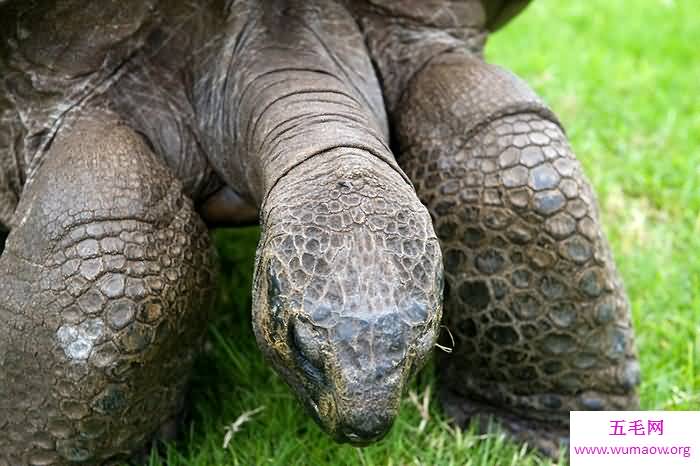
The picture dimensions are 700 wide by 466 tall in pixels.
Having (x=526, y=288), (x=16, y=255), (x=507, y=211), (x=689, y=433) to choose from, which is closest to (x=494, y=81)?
(x=507, y=211)

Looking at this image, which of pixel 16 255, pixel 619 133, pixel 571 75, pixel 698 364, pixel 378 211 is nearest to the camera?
pixel 378 211

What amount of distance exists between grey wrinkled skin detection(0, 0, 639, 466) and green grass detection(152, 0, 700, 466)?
0.22 metres

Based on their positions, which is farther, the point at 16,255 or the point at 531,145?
the point at 531,145

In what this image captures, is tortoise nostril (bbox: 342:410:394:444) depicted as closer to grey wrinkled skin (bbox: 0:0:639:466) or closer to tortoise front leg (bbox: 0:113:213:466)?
grey wrinkled skin (bbox: 0:0:639:466)

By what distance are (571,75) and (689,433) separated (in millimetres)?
3676

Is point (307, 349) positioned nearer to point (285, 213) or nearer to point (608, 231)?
point (285, 213)

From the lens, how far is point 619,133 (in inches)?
194

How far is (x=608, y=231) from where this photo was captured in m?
4.07

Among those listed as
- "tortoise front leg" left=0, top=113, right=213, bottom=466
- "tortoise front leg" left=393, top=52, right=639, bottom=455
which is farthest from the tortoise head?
"tortoise front leg" left=393, top=52, right=639, bottom=455

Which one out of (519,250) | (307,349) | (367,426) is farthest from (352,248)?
(519,250)

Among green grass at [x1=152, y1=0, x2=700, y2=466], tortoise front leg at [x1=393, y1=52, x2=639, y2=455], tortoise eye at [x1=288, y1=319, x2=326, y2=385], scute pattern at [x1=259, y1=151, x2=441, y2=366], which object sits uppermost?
scute pattern at [x1=259, y1=151, x2=441, y2=366]

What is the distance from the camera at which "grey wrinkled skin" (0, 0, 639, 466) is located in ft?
6.48

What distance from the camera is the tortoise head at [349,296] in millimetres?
1849

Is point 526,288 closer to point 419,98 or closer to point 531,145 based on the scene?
point 531,145
